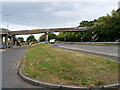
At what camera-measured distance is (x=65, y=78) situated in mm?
5082

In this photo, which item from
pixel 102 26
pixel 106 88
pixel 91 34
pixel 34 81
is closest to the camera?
pixel 106 88

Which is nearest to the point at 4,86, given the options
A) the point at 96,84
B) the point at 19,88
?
the point at 19,88

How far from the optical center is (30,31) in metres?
49.3

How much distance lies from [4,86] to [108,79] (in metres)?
4.57

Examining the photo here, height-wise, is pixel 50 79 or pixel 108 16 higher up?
pixel 108 16

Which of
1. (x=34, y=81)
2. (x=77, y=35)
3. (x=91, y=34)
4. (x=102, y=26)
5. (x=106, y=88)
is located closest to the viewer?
(x=106, y=88)

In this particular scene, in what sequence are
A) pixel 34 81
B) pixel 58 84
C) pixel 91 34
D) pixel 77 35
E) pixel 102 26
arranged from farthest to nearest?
pixel 77 35, pixel 91 34, pixel 102 26, pixel 34 81, pixel 58 84

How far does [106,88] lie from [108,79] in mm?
802

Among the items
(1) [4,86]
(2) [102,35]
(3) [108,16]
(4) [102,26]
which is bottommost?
(1) [4,86]

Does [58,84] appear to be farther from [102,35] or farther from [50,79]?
[102,35]

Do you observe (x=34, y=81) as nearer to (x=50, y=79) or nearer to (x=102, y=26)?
(x=50, y=79)

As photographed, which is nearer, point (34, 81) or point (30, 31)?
point (34, 81)

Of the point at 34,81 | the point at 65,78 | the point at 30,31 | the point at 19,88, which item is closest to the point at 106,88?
the point at 65,78

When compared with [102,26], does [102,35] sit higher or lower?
lower
